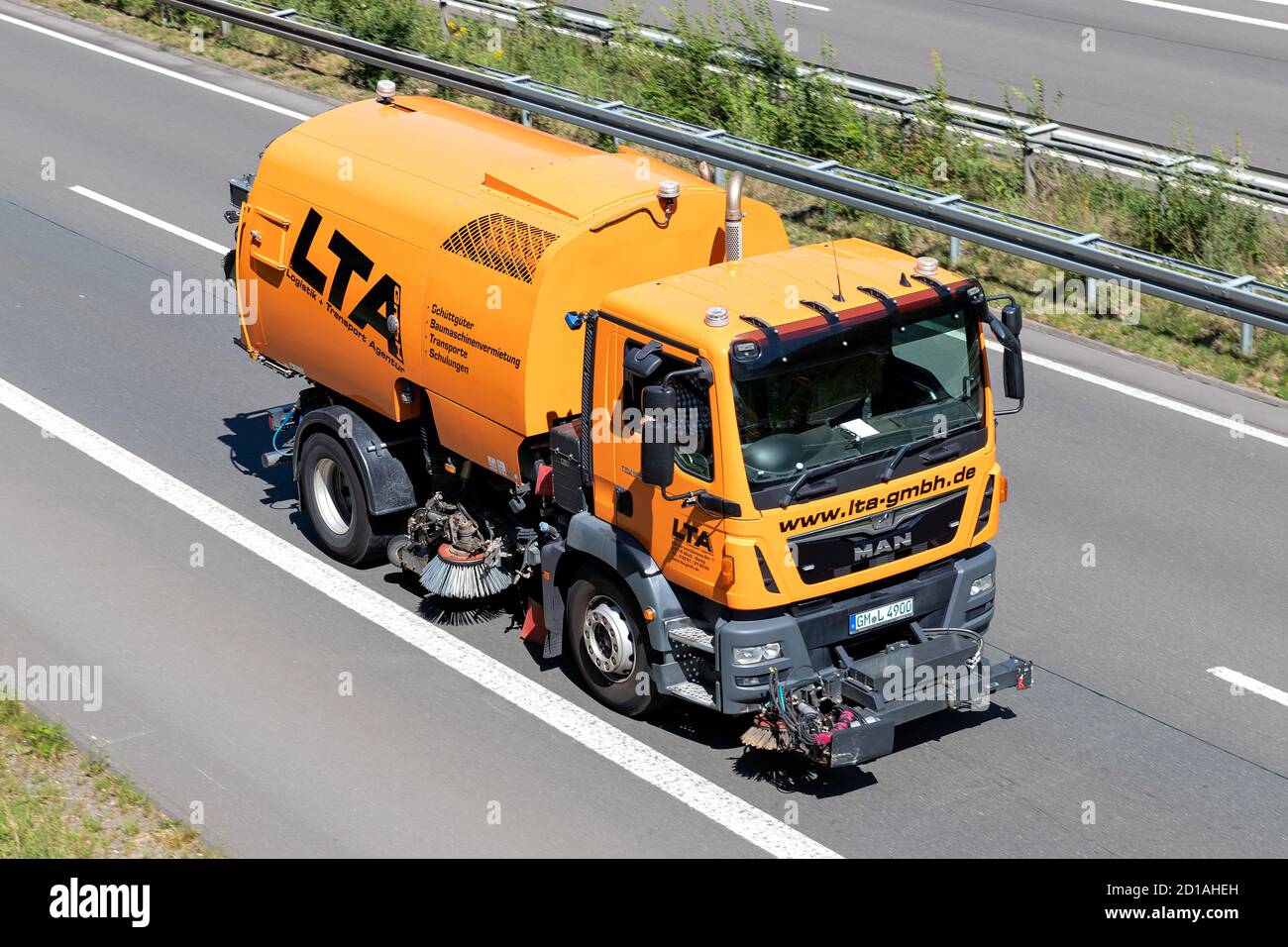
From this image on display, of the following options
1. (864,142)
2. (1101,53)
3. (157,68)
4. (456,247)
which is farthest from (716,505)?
(157,68)

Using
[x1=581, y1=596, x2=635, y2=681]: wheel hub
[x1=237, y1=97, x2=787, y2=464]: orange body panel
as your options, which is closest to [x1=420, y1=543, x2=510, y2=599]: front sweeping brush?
[x1=237, y1=97, x2=787, y2=464]: orange body panel

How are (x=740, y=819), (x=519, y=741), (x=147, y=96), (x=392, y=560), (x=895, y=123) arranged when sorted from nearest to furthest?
(x=740, y=819)
(x=519, y=741)
(x=392, y=560)
(x=895, y=123)
(x=147, y=96)

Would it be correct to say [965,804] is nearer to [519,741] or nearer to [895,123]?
[519,741]

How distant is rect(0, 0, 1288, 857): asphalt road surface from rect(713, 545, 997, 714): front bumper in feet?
2.04

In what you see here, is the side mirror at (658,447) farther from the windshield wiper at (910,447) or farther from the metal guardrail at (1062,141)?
the metal guardrail at (1062,141)

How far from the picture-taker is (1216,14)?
960 inches

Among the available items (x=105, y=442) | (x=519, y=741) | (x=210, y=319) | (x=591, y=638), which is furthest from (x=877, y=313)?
(x=210, y=319)

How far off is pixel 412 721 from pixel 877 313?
3.53 m

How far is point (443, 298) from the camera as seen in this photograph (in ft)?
31.8

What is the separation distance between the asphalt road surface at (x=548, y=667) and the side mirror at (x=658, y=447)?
173cm

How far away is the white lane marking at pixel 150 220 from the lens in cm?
1695

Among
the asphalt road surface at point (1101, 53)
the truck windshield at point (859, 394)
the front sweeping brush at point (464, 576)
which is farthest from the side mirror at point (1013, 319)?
the asphalt road surface at point (1101, 53)

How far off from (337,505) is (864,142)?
8.56 metres

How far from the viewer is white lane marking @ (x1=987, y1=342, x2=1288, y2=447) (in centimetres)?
1273
